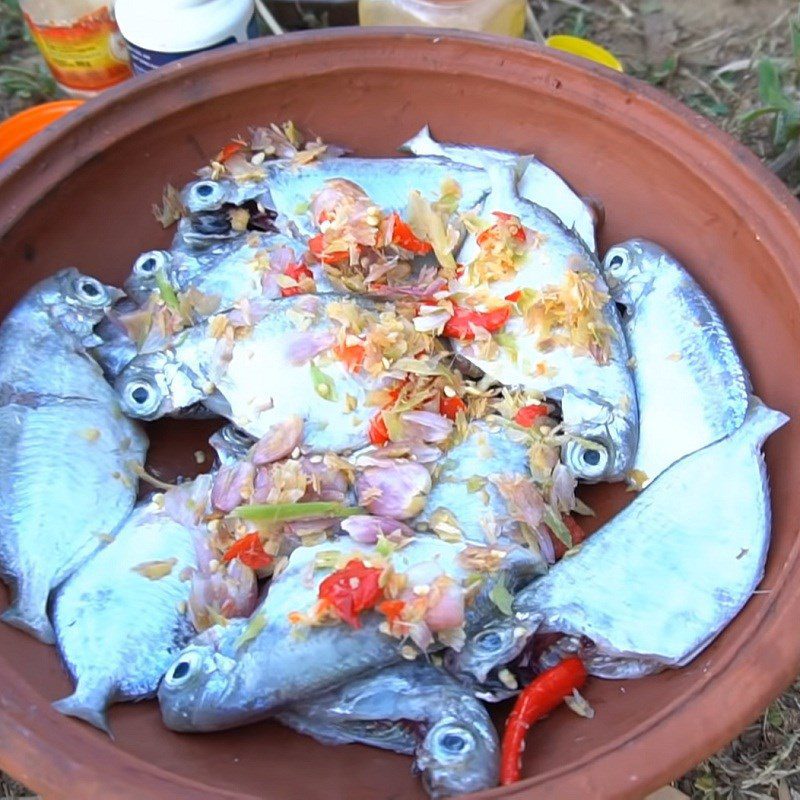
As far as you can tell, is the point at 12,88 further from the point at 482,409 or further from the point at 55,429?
the point at 482,409

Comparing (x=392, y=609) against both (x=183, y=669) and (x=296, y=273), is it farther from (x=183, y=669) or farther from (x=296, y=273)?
(x=296, y=273)

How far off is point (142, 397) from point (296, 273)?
1.49 feet

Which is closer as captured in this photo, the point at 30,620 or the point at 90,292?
the point at 30,620

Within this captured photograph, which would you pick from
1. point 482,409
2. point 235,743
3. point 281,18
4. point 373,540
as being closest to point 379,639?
point 373,540

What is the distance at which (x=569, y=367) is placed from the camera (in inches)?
79.7

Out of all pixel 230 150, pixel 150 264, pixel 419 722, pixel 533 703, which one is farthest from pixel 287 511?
pixel 230 150

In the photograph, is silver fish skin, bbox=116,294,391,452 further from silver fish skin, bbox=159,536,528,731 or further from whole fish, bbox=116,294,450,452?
silver fish skin, bbox=159,536,528,731

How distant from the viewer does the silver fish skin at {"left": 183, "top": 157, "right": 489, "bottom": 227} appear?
2307 millimetres

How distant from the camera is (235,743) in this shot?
1.68 meters

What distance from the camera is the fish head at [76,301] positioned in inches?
82.6

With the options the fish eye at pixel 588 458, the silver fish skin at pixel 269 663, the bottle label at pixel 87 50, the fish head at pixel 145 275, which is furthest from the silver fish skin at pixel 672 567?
the bottle label at pixel 87 50

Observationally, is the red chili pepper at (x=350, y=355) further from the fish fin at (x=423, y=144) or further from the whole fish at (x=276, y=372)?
the fish fin at (x=423, y=144)

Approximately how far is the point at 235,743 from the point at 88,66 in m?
2.33

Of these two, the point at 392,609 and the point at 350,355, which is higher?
the point at 350,355
